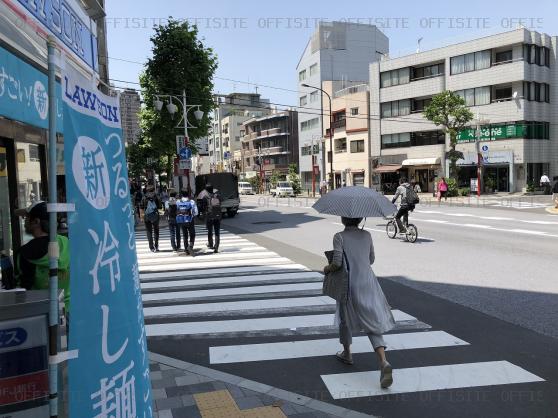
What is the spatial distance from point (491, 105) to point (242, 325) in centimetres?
3981

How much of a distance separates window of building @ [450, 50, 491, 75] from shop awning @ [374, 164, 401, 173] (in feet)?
32.5

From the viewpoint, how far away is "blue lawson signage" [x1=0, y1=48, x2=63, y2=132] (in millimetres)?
5180

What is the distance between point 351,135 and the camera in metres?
53.2

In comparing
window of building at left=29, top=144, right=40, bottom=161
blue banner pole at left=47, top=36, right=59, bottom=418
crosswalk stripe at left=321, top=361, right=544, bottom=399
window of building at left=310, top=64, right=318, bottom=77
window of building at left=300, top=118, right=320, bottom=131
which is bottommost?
crosswalk stripe at left=321, top=361, right=544, bottom=399

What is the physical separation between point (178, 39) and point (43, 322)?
25084mm

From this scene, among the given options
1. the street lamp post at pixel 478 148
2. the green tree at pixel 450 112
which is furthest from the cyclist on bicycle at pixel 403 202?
the street lamp post at pixel 478 148

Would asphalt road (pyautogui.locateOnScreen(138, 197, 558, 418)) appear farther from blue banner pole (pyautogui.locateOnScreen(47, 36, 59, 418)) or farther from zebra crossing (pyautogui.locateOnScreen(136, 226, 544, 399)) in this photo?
blue banner pole (pyautogui.locateOnScreen(47, 36, 59, 418))

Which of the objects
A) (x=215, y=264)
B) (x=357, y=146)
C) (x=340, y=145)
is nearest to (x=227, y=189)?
(x=215, y=264)

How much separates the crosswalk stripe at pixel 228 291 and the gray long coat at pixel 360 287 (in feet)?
12.5

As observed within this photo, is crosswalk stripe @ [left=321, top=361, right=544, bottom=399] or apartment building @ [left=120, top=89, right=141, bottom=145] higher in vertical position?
apartment building @ [left=120, top=89, right=141, bottom=145]

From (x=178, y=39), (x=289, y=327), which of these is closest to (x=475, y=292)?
(x=289, y=327)

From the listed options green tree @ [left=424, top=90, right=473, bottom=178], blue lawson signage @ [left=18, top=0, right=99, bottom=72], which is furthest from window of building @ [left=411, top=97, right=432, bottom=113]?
blue lawson signage @ [left=18, top=0, right=99, bottom=72]

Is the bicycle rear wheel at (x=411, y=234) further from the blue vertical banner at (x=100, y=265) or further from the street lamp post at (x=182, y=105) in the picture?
the blue vertical banner at (x=100, y=265)

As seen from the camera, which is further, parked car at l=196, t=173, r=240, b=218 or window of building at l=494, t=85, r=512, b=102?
window of building at l=494, t=85, r=512, b=102
